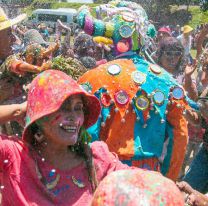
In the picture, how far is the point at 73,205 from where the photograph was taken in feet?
8.29

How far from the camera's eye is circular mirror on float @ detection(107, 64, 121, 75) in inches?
136

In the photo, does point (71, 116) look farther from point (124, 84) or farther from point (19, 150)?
point (124, 84)

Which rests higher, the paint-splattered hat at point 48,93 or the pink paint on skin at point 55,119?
the paint-splattered hat at point 48,93

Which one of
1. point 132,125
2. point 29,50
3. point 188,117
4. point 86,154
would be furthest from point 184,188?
point 29,50

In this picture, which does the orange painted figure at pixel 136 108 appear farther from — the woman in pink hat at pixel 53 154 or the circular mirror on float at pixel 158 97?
the woman in pink hat at pixel 53 154

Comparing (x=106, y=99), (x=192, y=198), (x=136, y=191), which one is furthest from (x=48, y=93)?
(x=136, y=191)

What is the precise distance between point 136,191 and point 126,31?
7.78 feet

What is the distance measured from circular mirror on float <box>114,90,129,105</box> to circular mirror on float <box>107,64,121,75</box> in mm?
128

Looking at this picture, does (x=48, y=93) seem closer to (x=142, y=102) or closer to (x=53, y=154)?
(x=53, y=154)

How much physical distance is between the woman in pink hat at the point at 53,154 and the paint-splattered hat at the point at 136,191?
101 centimetres

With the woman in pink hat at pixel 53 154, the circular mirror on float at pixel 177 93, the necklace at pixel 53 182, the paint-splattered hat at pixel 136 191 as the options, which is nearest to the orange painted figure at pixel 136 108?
the circular mirror on float at pixel 177 93

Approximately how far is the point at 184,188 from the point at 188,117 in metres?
1.52

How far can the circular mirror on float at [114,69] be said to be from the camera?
3.46m

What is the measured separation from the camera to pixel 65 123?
2.57m
